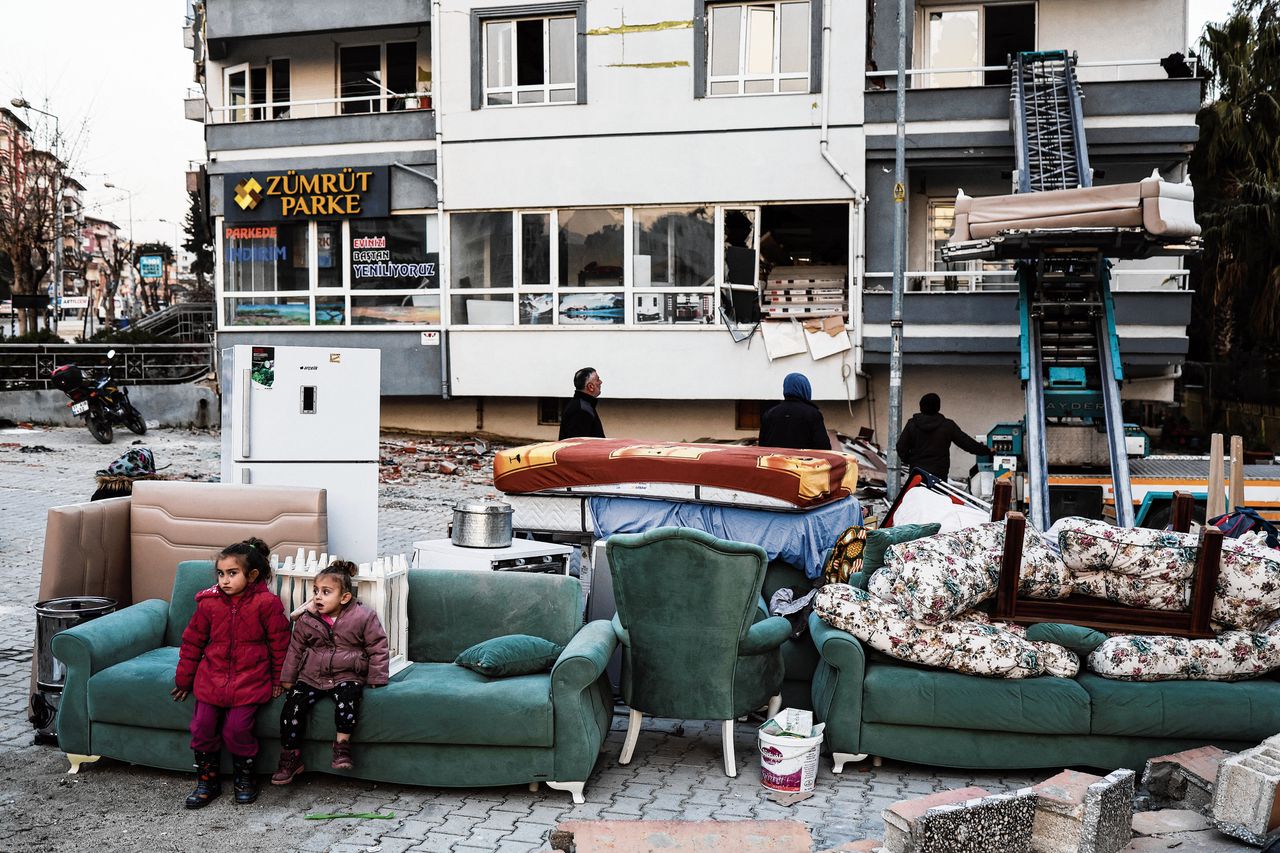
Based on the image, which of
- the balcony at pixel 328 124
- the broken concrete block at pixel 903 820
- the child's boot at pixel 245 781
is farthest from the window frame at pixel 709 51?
the broken concrete block at pixel 903 820

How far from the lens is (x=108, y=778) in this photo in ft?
18.6

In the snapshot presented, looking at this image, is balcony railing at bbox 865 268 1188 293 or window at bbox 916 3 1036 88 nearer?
balcony railing at bbox 865 268 1188 293

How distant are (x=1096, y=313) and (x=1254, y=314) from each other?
1476 cm

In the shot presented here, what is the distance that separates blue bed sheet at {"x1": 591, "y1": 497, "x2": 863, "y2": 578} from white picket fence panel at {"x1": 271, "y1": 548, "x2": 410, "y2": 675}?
207 cm

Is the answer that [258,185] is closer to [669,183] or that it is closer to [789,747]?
[669,183]

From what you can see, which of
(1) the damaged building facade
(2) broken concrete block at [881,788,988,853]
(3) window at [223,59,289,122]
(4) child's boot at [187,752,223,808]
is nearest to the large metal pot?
(4) child's boot at [187,752,223,808]

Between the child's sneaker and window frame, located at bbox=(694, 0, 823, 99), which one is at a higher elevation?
window frame, located at bbox=(694, 0, 823, 99)

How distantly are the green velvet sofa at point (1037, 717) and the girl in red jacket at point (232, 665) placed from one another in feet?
9.03

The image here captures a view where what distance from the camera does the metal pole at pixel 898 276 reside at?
14.7 meters

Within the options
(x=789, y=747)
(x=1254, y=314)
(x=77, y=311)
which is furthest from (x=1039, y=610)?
(x=77, y=311)

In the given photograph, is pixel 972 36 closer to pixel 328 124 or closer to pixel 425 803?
pixel 328 124

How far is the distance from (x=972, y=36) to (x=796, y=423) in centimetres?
1181

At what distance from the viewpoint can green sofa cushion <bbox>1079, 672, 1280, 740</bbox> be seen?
566cm

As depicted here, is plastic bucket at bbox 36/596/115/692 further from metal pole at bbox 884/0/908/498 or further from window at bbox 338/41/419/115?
window at bbox 338/41/419/115
